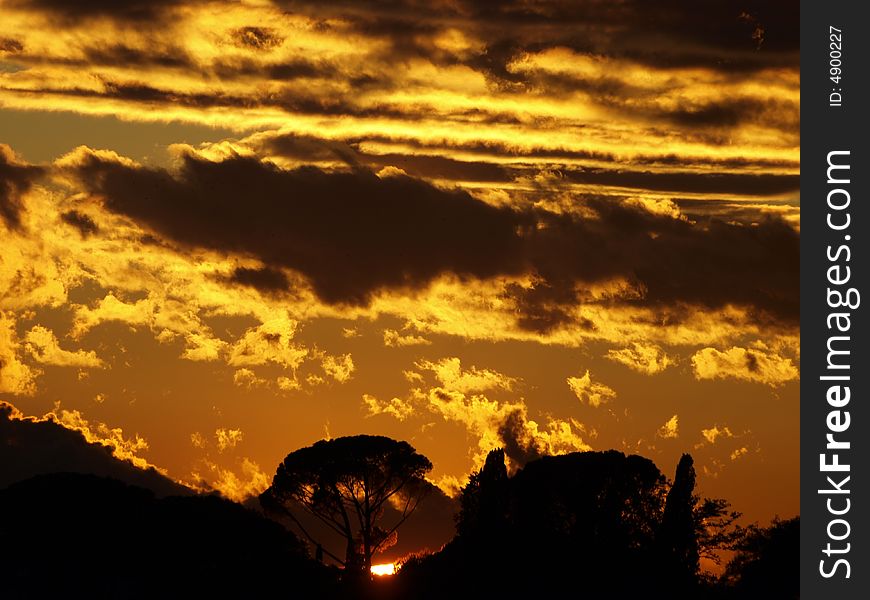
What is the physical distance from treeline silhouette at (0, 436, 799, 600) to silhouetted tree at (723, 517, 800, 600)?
0.54 feet

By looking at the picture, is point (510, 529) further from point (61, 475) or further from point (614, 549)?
point (61, 475)

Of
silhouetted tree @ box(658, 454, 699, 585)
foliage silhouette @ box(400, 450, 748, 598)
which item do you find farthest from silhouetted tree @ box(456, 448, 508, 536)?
silhouetted tree @ box(658, 454, 699, 585)

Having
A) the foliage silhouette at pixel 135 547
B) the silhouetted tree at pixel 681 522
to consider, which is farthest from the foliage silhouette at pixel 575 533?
the foliage silhouette at pixel 135 547

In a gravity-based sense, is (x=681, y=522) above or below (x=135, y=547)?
above

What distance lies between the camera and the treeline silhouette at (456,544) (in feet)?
349

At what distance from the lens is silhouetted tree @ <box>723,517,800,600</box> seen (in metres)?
114

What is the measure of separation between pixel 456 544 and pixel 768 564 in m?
24.3

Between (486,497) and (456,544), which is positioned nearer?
(456,544)

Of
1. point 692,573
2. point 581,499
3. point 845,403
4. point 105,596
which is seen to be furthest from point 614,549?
point 845,403

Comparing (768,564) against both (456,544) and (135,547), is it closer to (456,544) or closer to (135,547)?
(456,544)

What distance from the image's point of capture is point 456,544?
114 metres

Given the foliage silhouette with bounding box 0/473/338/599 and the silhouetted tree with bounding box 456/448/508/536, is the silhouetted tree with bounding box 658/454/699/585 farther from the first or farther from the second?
the foliage silhouette with bounding box 0/473/338/599

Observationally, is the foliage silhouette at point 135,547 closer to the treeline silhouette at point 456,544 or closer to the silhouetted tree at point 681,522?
the treeline silhouette at point 456,544

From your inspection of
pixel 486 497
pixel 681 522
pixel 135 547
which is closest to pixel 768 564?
pixel 681 522
